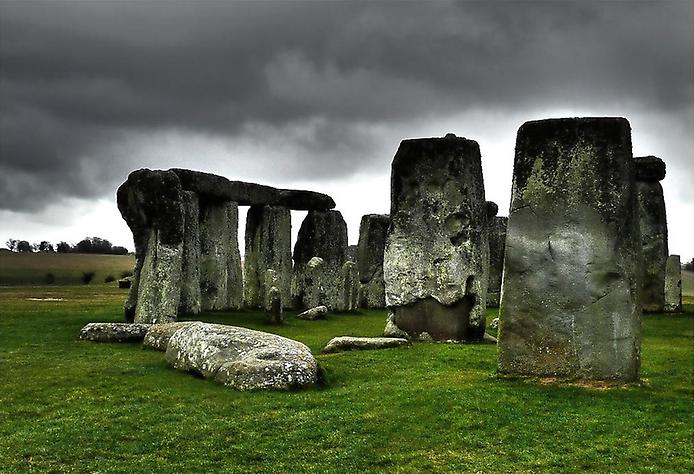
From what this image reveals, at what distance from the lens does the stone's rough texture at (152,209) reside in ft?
69.8

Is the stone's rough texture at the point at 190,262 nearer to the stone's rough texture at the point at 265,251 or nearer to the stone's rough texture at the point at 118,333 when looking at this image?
the stone's rough texture at the point at 265,251

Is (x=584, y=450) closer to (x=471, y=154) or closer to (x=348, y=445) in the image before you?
(x=348, y=445)

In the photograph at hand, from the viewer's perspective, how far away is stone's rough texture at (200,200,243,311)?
29.0 m

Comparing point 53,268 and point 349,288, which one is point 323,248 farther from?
point 53,268

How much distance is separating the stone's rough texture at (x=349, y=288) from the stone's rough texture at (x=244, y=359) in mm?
17713

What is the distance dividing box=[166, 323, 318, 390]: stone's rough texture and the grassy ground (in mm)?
277

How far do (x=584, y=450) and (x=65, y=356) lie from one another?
1101 centimetres

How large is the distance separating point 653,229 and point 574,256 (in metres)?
19.0

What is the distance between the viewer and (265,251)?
31.6 meters

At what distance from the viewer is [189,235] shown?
84.4 feet

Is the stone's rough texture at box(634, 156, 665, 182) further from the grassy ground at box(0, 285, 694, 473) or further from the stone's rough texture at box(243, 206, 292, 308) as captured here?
the grassy ground at box(0, 285, 694, 473)

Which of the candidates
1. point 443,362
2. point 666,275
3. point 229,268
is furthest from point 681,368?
point 229,268

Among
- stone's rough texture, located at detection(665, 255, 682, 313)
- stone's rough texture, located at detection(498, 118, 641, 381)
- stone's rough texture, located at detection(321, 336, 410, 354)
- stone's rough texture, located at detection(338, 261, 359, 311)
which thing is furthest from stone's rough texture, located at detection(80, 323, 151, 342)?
stone's rough texture, located at detection(665, 255, 682, 313)

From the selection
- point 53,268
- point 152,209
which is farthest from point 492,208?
point 53,268
